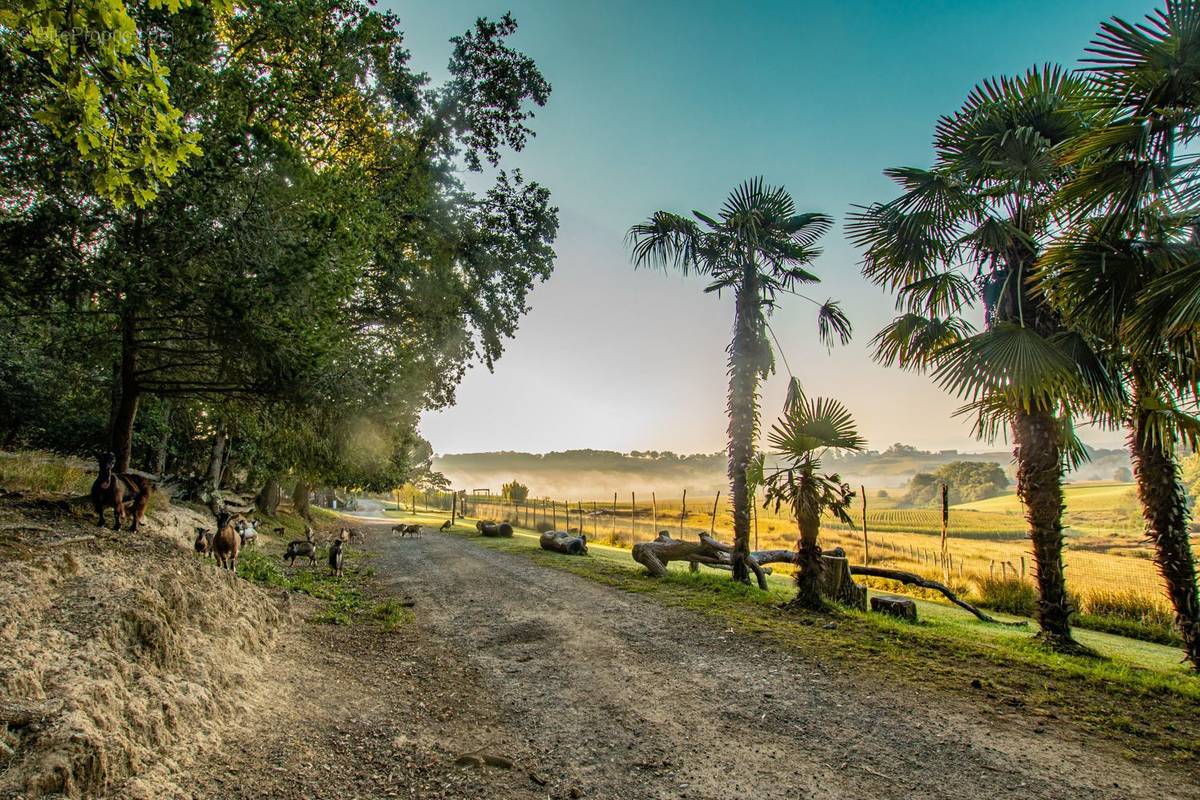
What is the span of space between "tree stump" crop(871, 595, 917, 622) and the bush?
6175mm

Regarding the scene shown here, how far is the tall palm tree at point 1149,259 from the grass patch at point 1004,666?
6.12 ft

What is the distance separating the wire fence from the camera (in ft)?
51.0

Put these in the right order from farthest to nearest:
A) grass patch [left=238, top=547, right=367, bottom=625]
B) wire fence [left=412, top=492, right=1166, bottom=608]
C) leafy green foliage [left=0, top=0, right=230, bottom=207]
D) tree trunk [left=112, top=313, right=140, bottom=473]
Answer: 1. wire fence [left=412, top=492, right=1166, bottom=608]
2. tree trunk [left=112, top=313, right=140, bottom=473]
3. grass patch [left=238, top=547, right=367, bottom=625]
4. leafy green foliage [left=0, top=0, right=230, bottom=207]

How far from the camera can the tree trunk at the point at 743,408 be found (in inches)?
444

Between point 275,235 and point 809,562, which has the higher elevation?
point 275,235

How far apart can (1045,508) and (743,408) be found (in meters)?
5.34

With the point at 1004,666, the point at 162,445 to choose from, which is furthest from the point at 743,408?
the point at 162,445

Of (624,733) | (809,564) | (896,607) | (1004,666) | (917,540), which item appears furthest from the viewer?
(917,540)

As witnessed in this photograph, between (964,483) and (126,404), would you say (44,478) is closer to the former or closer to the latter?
(126,404)

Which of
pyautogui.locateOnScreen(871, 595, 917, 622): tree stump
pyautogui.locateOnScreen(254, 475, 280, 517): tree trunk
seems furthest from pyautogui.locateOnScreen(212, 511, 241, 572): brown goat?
pyautogui.locateOnScreen(254, 475, 280, 517): tree trunk

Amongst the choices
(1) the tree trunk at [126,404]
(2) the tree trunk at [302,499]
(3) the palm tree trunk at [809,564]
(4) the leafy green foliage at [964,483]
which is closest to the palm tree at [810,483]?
(3) the palm tree trunk at [809,564]

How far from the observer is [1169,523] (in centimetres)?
647

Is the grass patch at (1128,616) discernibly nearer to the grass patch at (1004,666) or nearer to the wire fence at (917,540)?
the wire fence at (917,540)

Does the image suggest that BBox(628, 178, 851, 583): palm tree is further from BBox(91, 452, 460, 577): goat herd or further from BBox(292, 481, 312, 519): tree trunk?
BBox(292, 481, 312, 519): tree trunk
